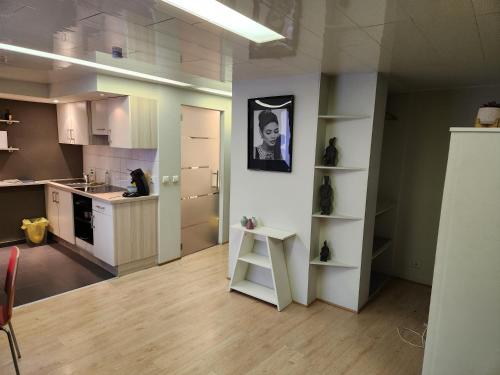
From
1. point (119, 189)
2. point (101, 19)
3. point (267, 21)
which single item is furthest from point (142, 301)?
point (267, 21)

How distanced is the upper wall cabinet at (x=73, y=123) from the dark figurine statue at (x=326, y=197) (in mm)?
3201

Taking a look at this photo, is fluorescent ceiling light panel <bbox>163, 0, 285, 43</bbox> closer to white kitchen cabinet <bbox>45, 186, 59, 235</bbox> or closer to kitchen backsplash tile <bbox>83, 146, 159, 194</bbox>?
kitchen backsplash tile <bbox>83, 146, 159, 194</bbox>

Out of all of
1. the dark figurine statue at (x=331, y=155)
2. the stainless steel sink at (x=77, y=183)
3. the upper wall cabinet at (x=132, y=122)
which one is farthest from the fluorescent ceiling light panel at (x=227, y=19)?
the stainless steel sink at (x=77, y=183)

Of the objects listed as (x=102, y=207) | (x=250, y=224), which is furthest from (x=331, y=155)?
(x=102, y=207)

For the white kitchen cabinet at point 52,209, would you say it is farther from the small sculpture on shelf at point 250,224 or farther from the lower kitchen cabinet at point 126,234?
the small sculpture on shelf at point 250,224

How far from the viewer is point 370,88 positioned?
9.61 ft

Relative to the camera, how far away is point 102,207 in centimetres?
→ 384

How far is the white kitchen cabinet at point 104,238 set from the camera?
3758 mm

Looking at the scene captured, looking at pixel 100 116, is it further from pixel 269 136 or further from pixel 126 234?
pixel 269 136

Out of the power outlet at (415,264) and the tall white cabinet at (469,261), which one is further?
the power outlet at (415,264)

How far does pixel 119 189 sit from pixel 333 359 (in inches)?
132

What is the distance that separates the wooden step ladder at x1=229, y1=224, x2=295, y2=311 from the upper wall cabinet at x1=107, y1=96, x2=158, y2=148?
150 cm

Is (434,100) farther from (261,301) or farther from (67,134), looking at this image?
(67,134)

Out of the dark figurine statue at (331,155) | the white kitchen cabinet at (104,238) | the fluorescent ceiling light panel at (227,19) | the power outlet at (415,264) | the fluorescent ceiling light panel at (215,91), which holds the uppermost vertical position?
the fluorescent ceiling light panel at (215,91)
